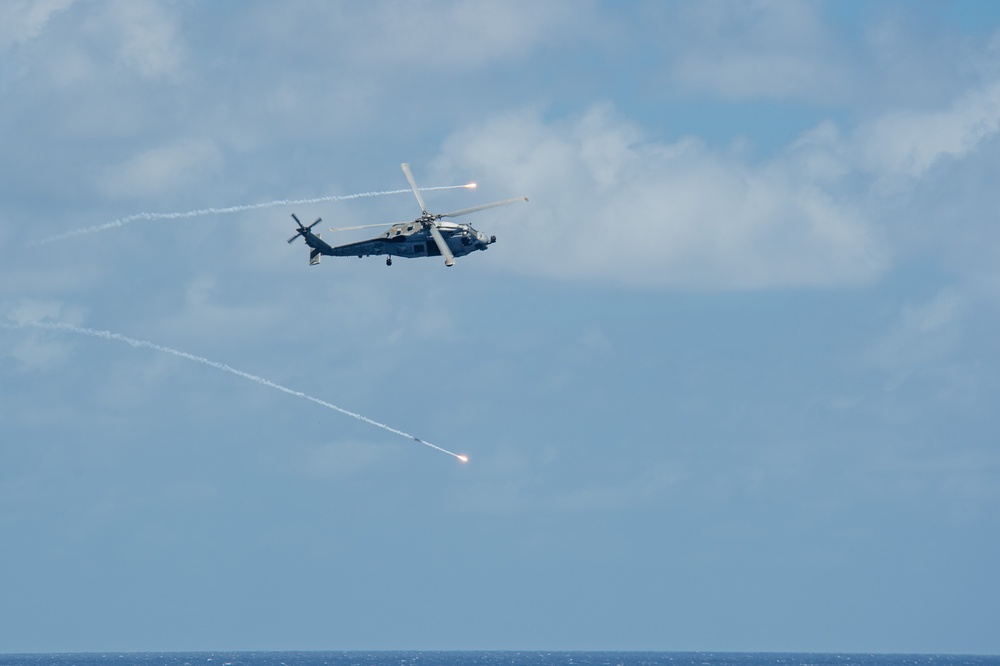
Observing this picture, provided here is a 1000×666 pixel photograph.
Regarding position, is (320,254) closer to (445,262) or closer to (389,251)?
(389,251)

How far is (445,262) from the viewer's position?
4604 inches

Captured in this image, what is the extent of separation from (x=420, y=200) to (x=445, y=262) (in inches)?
366

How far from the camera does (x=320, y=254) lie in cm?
12900

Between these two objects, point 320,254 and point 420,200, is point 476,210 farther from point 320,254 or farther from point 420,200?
point 320,254

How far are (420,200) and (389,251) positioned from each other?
15.5 ft

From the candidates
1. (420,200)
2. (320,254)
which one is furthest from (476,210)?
(320,254)

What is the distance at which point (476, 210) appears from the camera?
12138 cm

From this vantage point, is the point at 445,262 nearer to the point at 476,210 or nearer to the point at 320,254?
the point at 476,210

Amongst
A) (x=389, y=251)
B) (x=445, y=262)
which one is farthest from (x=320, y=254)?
(x=445, y=262)

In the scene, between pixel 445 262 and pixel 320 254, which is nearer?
pixel 445 262

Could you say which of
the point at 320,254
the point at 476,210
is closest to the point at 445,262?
the point at 476,210

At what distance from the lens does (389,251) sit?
124 metres

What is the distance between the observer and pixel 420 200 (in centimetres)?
12431

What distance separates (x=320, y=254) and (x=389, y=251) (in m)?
8.05
